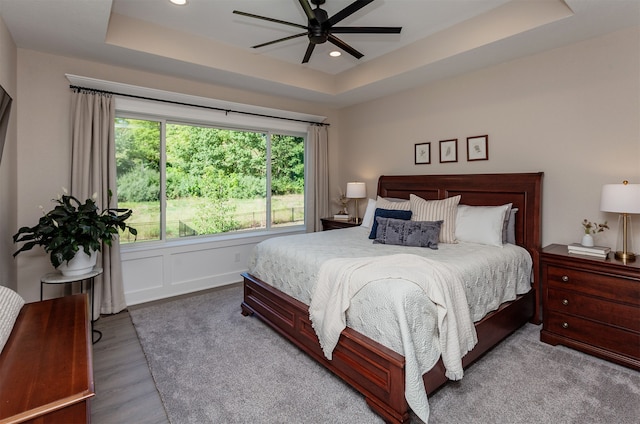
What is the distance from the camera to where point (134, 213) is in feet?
12.4

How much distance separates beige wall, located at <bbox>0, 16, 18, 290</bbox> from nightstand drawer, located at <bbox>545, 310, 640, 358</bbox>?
4.52m

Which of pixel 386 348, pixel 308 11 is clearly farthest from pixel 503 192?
pixel 308 11

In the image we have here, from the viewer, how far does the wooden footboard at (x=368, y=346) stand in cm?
181

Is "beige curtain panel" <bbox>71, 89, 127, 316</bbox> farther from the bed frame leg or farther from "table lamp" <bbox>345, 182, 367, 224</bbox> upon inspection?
"table lamp" <bbox>345, 182, 367, 224</bbox>

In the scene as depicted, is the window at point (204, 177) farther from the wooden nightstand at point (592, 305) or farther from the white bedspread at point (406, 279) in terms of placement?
the wooden nightstand at point (592, 305)

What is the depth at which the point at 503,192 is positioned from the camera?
3.38 metres

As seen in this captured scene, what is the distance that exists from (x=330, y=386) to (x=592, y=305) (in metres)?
2.16

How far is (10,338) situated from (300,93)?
402 cm

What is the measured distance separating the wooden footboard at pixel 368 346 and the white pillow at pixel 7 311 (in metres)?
1.71

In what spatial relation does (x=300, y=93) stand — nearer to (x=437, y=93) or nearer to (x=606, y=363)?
(x=437, y=93)

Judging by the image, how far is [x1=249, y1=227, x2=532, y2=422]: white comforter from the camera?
180 cm

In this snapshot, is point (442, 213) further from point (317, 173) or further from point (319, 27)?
point (317, 173)

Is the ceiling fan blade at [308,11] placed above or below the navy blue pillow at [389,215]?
above

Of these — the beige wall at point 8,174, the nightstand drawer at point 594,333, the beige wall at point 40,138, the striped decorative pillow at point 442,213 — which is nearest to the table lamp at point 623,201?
the nightstand drawer at point 594,333
